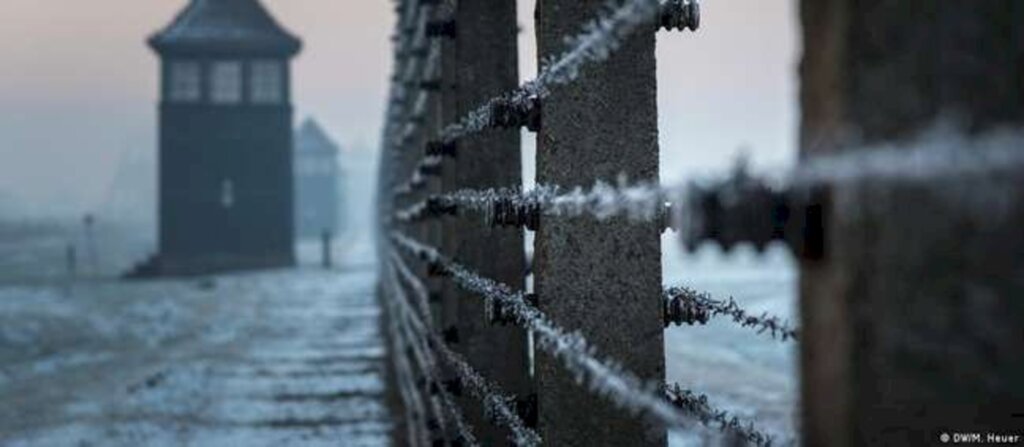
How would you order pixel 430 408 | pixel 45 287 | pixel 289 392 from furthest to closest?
pixel 45 287 < pixel 289 392 < pixel 430 408

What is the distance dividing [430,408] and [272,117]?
90.8ft

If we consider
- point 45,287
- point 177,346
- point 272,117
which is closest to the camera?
point 177,346

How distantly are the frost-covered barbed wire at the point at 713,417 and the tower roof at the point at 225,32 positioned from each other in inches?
1189

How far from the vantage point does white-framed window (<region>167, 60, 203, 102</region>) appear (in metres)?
30.1

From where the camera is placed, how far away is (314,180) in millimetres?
56219

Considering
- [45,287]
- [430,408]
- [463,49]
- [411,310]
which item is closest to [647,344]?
[463,49]

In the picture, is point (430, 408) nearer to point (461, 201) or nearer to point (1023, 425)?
point (461, 201)

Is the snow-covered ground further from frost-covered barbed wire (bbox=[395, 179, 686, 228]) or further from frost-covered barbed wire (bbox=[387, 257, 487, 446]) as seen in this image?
frost-covered barbed wire (bbox=[395, 179, 686, 228])

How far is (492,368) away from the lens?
8.97 ft

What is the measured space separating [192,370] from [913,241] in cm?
932

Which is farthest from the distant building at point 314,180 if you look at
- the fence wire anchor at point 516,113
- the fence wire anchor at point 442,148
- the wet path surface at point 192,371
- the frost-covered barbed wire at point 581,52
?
the fence wire anchor at point 516,113

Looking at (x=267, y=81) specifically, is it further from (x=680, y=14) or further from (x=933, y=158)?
(x=933, y=158)

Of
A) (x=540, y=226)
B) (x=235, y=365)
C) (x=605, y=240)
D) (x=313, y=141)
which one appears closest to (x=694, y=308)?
(x=605, y=240)

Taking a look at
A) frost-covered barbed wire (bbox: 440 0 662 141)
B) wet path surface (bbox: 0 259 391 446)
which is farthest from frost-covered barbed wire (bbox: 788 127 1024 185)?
wet path surface (bbox: 0 259 391 446)
